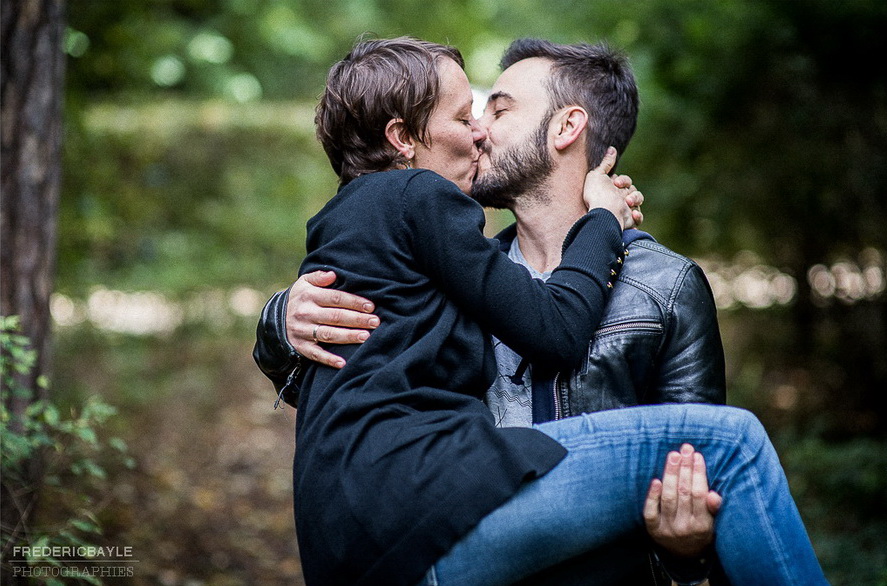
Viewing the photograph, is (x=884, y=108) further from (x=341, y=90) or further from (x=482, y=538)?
(x=482, y=538)

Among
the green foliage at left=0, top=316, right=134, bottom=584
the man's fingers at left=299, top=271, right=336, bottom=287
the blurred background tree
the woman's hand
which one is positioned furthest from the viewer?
the blurred background tree

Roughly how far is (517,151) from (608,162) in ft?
1.11

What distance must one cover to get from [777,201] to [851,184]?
1.81 ft

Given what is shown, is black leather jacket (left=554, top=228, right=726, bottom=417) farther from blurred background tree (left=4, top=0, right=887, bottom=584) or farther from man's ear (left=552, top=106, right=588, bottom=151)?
blurred background tree (left=4, top=0, right=887, bottom=584)

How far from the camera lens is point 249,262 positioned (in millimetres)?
11305

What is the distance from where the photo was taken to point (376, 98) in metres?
2.53

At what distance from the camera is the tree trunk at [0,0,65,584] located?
397 cm

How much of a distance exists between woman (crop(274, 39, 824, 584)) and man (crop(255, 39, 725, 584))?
0.10 m

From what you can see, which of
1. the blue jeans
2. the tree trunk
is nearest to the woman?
the blue jeans

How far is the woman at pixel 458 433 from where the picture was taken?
77.4 inches

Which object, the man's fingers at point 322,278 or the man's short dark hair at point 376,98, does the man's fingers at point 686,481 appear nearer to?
the man's fingers at point 322,278

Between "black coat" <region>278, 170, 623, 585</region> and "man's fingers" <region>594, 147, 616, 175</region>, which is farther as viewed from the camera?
"man's fingers" <region>594, 147, 616, 175</region>

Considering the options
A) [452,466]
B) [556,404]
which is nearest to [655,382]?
[556,404]

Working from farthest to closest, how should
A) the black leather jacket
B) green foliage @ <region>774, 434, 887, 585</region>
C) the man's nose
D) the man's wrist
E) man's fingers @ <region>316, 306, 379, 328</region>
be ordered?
green foliage @ <region>774, 434, 887, 585</region> < the man's nose < the black leather jacket < man's fingers @ <region>316, 306, 379, 328</region> < the man's wrist
